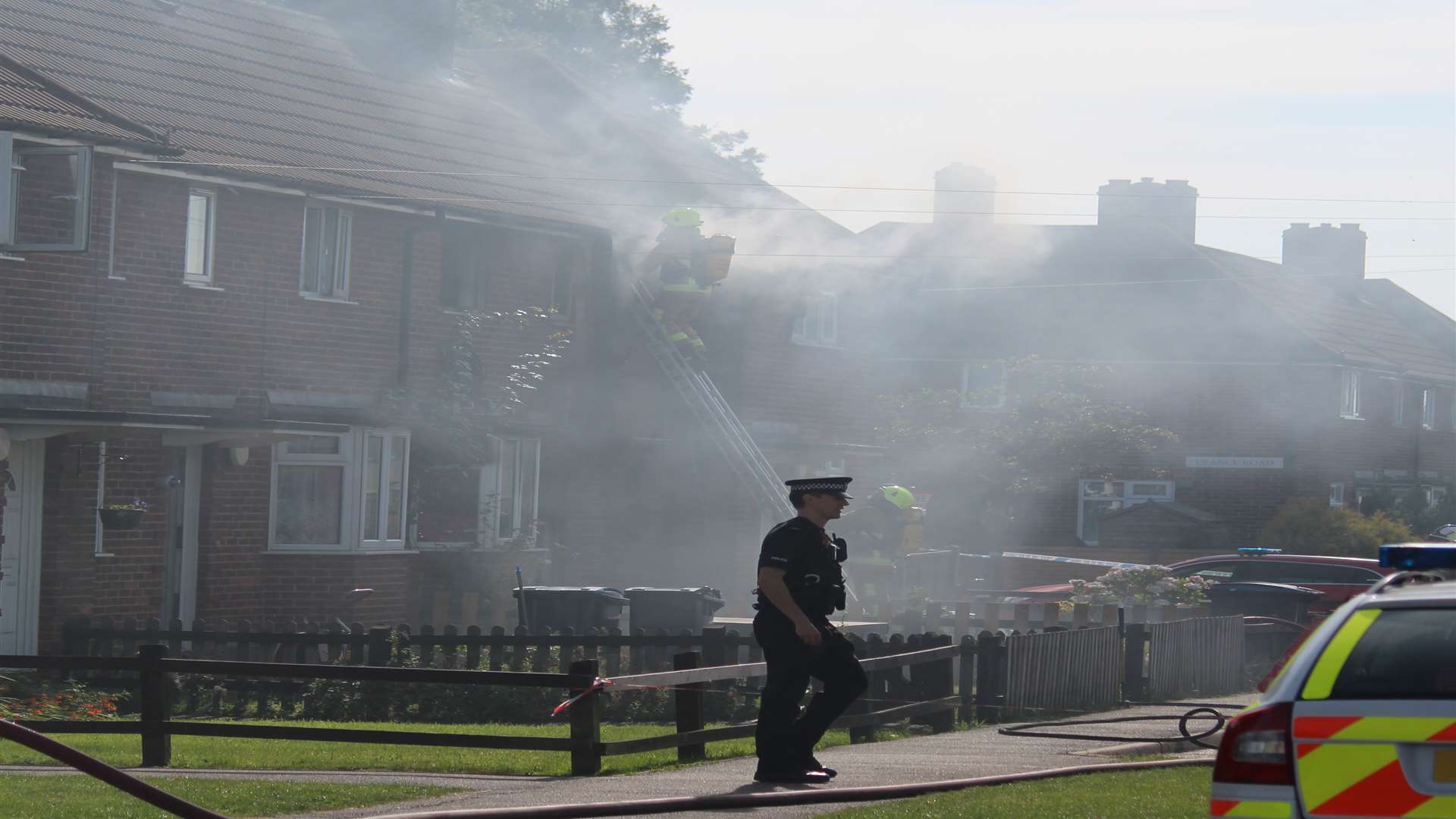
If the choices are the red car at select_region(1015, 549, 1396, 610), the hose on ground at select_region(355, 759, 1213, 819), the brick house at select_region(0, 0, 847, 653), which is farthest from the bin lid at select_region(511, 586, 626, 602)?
the hose on ground at select_region(355, 759, 1213, 819)

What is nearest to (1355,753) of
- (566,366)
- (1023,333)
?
(566,366)

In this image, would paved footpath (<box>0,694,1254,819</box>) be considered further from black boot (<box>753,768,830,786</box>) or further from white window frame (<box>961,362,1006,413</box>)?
white window frame (<box>961,362,1006,413</box>)

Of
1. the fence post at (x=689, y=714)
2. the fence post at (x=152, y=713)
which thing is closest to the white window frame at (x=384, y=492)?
the fence post at (x=152, y=713)

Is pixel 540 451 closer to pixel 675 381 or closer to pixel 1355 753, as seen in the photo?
pixel 675 381

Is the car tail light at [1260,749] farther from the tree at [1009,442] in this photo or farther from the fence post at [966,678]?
the tree at [1009,442]

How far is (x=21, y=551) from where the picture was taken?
17.2 metres

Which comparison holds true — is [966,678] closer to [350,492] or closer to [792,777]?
[792,777]

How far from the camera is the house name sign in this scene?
38812 mm

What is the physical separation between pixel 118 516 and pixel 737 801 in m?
10.9

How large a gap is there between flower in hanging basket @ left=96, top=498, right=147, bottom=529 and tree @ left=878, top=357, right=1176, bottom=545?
2088cm

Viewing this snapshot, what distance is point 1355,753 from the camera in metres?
5.12

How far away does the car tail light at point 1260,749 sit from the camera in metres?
5.21

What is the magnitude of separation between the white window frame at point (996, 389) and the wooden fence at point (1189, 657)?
816 inches

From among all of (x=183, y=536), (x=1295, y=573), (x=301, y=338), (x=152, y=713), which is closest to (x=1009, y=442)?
(x=1295, y=573)
